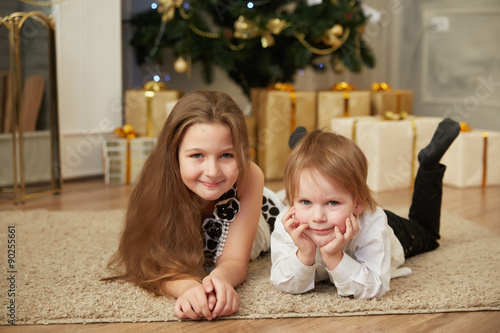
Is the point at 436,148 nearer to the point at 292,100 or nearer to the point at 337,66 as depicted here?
the point at 292,100

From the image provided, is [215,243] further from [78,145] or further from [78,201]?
[78,145]

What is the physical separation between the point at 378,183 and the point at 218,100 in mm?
1420

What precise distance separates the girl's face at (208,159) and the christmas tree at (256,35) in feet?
5.03

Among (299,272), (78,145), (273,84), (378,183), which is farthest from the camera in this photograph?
(273,84)

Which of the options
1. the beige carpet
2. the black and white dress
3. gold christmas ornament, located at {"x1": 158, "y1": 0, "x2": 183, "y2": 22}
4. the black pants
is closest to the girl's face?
the black and white dress

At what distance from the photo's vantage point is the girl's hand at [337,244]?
1.09 meters

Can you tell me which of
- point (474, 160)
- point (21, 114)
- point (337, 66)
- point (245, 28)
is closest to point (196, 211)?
point (21, 114)

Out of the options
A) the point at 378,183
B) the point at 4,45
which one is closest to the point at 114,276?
the point at 4,45

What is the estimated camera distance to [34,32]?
226cm

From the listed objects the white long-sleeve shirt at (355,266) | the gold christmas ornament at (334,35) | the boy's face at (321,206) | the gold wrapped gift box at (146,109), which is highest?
the gold christmas ornament at (334,35)

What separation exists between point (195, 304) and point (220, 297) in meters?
0.05

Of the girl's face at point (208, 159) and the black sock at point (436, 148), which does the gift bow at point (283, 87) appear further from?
the girl's face at point (208, 159)

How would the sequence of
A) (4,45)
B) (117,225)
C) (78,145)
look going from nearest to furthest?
(117,225)
(4,45)
(78,145)

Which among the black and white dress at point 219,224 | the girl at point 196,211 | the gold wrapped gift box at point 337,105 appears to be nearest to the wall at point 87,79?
the gold wrapped gift box at point 337,105
